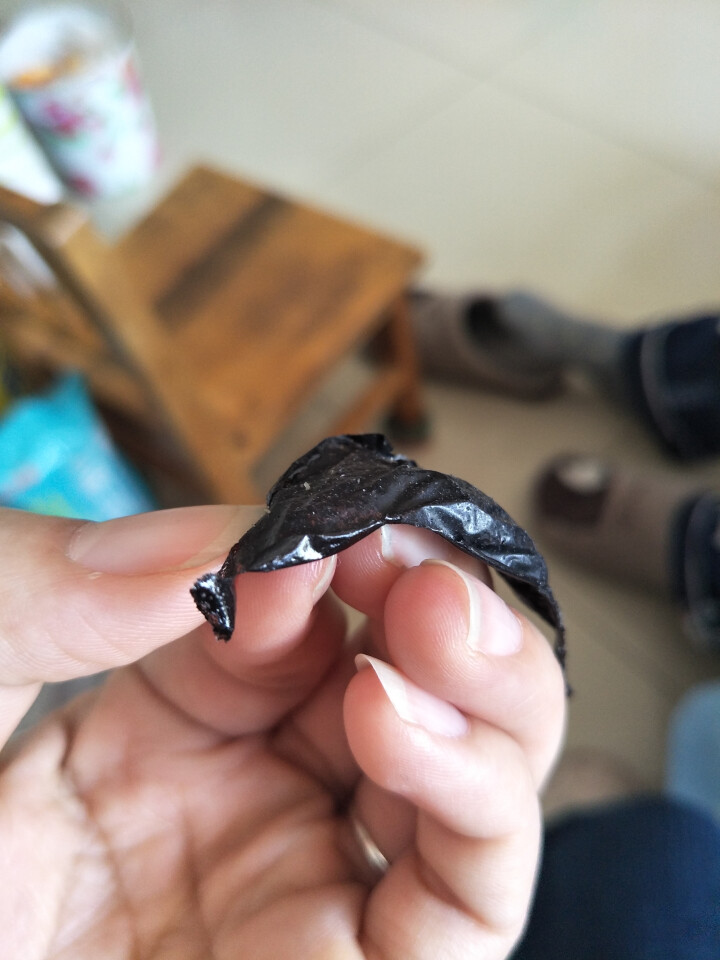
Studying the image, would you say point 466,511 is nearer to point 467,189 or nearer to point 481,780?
point 481,780

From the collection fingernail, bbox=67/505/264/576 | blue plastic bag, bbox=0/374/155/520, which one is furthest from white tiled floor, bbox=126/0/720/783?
fingernail, bbox=67/505/264/576

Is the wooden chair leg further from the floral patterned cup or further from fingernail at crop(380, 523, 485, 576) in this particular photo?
fingernail at crop(380, 523, 485, 576)

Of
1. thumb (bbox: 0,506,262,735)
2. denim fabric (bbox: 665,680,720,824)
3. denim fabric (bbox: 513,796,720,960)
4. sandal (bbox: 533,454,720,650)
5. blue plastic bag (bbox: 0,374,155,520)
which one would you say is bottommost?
denim fabric (bbox: 665,680,720,824)

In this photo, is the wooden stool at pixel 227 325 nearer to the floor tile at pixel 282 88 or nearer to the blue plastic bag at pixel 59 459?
the blue plastic bag at pixel 59 459

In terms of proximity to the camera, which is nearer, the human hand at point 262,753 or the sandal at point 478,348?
the human hand at point 262,753

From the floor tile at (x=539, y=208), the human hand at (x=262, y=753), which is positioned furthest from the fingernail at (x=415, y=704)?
the floor tile at (x=539, y=208)

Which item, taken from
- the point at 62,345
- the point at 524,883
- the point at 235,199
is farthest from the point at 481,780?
the point at 235,199
